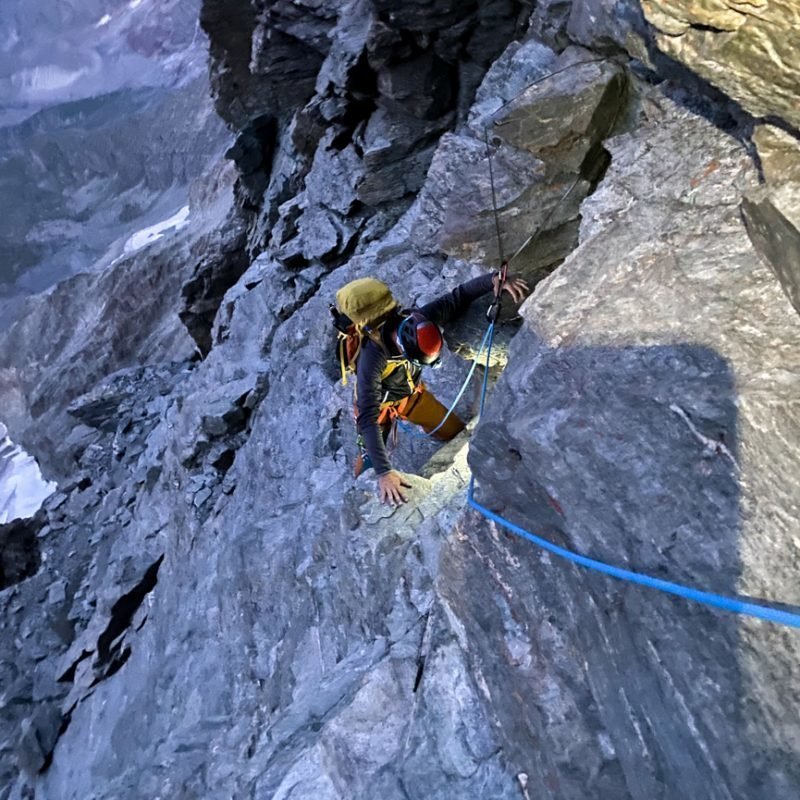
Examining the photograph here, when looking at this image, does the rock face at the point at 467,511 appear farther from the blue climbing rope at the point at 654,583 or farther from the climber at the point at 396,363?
the climber at the point at 396,363

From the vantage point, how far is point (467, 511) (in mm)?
4109

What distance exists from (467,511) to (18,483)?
118ft

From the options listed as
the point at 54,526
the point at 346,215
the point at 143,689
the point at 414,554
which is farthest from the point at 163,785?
the point at 54,526

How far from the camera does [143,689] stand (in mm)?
8609

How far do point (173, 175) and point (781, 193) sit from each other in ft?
211

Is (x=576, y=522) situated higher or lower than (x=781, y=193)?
lower

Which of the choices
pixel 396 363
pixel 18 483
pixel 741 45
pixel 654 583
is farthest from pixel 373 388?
pixel 18 483

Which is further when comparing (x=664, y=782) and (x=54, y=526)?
(x=54, y=526)

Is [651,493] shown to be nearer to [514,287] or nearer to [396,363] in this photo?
[396,363]

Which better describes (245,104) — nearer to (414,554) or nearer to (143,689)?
(143,689)

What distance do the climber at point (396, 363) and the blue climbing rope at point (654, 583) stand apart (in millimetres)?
1452

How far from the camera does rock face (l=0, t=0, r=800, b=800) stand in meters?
2.71

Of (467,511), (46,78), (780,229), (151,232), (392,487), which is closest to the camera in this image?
(780,229)

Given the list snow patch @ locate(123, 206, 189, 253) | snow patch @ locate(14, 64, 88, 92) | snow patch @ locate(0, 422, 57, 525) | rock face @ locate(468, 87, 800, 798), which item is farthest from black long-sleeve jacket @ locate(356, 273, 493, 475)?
snow patch @ locate(14, 64, 88, 92)
